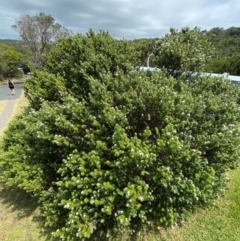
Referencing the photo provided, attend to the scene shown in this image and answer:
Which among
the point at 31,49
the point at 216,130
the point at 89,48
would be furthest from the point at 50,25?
the point at 216,130

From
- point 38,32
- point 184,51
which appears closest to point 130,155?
point 184,51

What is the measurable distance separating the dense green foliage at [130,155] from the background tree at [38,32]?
28560 millimetres

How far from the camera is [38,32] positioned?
31156mm

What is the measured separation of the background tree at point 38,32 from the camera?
3041cm

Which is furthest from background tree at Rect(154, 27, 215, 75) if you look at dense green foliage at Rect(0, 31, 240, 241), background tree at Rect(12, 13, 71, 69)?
background tree at Rect(12, 13, 71, 69)

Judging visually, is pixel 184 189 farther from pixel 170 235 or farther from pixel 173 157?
pixel 170 235

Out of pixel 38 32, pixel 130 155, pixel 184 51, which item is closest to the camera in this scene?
pixel 130 155

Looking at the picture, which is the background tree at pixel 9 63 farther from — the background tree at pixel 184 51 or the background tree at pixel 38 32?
the background tree at pixel 184 51

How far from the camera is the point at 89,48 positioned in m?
6.52

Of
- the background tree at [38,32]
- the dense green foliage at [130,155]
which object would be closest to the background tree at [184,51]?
the dense green foliage at [130,155]

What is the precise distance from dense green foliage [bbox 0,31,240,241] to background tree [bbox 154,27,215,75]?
0.89m

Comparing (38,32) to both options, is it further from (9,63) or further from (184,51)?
(184,51)

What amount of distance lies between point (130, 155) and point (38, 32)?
33.8m

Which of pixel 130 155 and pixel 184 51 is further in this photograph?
pixel 184 51
